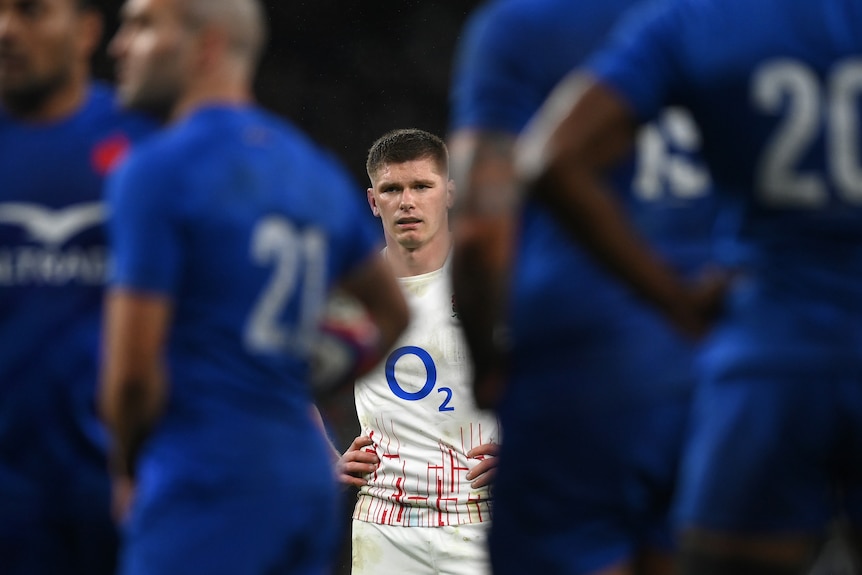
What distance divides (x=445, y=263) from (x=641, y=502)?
10.6ft

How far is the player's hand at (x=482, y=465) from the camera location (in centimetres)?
569

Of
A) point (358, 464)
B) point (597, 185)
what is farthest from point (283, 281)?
point (358, 464)

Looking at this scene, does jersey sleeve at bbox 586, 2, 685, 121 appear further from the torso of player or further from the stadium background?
the stadium background

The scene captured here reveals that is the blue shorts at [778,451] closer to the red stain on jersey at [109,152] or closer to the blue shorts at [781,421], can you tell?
the blue shorts at [781,421]

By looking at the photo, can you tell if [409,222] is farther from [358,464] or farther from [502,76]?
[502,76]

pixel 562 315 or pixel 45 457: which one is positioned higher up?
pixel 562 315

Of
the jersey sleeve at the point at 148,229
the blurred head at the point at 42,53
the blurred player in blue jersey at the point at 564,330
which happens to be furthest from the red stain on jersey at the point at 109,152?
the blurred player in blue jersey at the point at 564,330

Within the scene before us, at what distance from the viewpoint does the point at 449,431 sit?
578 centimetres

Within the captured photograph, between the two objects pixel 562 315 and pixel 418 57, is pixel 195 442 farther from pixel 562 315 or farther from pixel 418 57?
pixel 418 57

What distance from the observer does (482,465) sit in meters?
5.69

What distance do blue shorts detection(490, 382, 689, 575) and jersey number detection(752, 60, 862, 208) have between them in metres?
0.54

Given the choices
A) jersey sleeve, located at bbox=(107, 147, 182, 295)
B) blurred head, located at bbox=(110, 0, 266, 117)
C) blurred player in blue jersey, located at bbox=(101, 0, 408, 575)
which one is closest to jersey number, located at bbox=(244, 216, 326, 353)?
blurred player in blue jersey, located at bbox=(101, 0, 408, 575)

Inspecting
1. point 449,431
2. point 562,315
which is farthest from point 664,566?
point 449,431

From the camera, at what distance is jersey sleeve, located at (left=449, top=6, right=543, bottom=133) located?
2.92m
